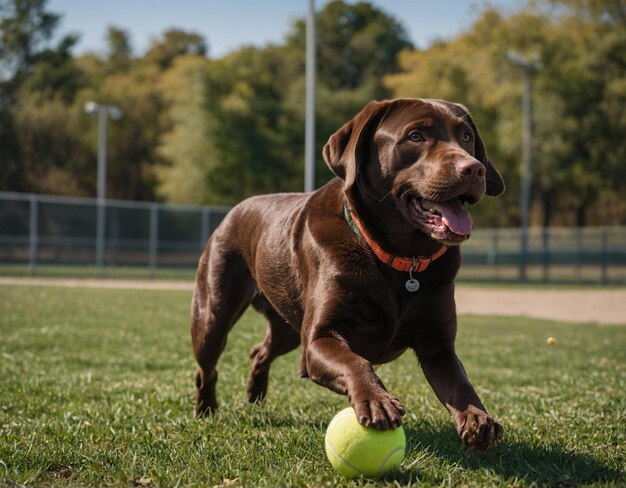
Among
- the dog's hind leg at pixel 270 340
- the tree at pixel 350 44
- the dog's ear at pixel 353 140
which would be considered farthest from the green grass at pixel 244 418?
the tree at pixel 350 44

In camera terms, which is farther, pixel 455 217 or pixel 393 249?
pixel 393 249

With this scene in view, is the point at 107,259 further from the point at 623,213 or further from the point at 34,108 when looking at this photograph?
the point at 623,213

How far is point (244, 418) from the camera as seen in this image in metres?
4.87

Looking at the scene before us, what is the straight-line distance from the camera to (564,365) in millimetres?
8789

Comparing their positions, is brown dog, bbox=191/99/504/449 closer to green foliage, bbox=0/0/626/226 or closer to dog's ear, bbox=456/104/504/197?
dog's ear, bbox=456/104/504/197

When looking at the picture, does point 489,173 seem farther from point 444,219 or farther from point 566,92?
point 566,92

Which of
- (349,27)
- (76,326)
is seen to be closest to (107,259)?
(76,326)

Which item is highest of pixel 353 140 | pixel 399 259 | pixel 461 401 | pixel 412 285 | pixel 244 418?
pixel 353 140

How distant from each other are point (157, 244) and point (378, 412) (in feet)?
85.0

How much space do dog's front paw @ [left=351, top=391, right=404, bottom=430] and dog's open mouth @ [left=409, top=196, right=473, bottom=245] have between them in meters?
0.80

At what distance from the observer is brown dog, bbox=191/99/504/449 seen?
3.54m

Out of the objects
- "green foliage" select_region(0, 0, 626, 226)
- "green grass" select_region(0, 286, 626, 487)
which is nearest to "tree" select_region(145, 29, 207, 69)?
"green foliage" select_region(0, 0, 626, 226)

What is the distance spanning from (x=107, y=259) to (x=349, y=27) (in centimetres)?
3696

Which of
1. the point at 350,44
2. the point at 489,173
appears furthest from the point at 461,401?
the point at 350,44
